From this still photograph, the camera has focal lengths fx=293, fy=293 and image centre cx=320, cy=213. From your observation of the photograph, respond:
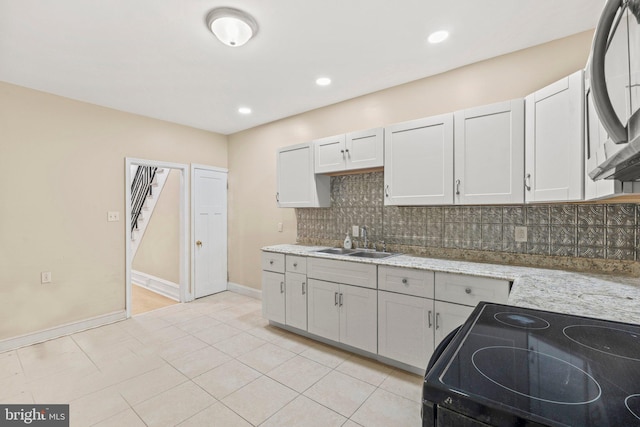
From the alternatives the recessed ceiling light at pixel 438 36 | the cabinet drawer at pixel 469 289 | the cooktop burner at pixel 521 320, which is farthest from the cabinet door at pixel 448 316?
the recessed ceiling light at pixel 438 36

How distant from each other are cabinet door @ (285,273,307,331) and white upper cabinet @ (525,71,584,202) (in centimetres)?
212

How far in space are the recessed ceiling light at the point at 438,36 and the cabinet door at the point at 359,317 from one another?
2.07 meters

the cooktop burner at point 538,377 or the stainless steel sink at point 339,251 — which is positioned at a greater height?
the cooktop burner at point 538,377

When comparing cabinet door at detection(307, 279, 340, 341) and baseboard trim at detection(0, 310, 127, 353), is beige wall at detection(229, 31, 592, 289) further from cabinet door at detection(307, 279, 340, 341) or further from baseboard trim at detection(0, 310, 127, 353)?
baseboard trim at detection(0, 310, 127, 353)

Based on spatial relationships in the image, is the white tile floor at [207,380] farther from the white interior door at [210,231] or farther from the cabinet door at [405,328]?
the white interior door at [210,231]

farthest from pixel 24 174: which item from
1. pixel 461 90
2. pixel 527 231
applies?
pixel 527 231

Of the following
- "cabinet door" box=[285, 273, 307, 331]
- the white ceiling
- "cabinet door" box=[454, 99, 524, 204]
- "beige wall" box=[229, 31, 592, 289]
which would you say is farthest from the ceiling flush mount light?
"cabinet door" box=[285, 273, 307, 331]

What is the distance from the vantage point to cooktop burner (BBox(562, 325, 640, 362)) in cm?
80

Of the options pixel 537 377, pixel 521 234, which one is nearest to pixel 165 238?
pixel 521 234

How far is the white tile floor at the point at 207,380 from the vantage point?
6.37ft

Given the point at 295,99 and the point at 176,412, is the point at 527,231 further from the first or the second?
the point at 176,412

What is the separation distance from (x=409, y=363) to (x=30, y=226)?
389cm

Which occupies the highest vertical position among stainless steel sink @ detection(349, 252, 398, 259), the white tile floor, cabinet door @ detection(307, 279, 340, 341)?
stainless steel sink @ detection(349, 252, 398, 259)

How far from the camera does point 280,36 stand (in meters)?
2.21
